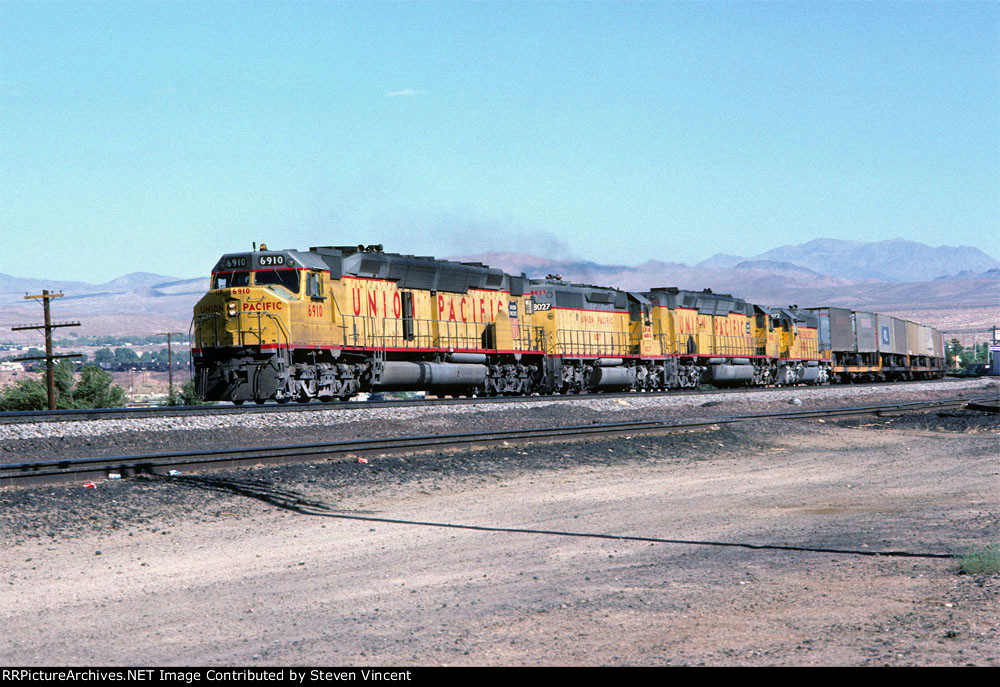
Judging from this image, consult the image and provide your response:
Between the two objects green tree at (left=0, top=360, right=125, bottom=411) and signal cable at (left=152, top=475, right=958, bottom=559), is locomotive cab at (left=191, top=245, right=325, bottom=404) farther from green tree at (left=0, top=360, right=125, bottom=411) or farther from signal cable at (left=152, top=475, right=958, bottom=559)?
green tree at (left=0, top=360, right=125, bottom=411)

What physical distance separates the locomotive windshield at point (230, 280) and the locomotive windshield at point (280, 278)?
10.5 inches

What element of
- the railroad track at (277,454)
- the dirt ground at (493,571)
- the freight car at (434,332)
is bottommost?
the dirt ground at (493,571)

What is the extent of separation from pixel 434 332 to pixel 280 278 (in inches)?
222

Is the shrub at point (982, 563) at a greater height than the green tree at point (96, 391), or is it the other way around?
the green tree at point (96, 391)

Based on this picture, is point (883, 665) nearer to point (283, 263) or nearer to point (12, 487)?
point (12, 487)

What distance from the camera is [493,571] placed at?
27.2ft

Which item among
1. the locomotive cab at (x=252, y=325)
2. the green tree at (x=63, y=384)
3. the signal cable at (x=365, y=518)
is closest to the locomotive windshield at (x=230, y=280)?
the locomotive cab at (x=252, y=325)

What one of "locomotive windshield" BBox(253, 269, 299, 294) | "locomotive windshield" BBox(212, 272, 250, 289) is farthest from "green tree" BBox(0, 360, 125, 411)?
"locomotive windshield" BBox(253, 269, 299, 294)

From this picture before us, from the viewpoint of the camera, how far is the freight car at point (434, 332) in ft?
73.6

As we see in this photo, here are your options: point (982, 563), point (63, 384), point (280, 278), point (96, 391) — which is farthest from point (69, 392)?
point (982, 563)

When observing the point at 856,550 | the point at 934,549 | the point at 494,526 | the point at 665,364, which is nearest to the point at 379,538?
the point at 494,526

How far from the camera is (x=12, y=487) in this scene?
11.8m

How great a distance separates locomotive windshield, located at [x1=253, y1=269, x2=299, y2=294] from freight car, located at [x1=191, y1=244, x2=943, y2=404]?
0.07 ft

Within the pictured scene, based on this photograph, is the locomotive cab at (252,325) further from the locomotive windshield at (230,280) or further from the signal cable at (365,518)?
the signal cable at (365,518)
